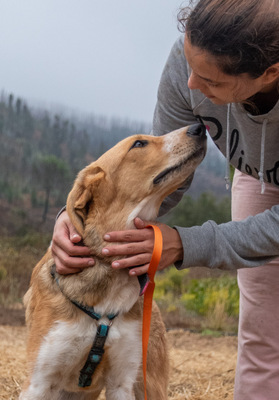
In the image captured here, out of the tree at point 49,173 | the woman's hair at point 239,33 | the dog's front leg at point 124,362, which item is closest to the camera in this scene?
the woman's hair at point 239,33

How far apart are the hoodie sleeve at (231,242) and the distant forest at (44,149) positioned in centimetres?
387

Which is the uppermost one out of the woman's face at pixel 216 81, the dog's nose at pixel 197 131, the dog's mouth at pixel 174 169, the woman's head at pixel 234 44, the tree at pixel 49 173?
the woman's head at pixel 234 44

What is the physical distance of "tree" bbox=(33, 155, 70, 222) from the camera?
6258 mm

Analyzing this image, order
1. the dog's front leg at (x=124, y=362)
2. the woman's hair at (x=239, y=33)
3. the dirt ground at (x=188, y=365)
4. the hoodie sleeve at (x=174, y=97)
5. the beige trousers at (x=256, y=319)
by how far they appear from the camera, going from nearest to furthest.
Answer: the woman's hair at (x=239, y=33)
the dog's front leg at (x=124, y=362)
the hoodie sleeve at (x=174, y=97)
the beige trousers at (x=256, y=319)
the dirt ground at (x=188, y=365)

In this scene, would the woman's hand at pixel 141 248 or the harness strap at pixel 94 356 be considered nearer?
the woman's hand at pixel 141 248

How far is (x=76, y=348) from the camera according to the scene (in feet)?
8.11

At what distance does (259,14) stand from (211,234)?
2.89 feet

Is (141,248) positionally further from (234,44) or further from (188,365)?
(188,365)

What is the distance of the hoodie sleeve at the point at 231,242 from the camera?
2234 mm

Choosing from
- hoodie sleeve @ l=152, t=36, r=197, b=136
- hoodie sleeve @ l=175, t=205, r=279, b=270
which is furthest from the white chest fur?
hoodie sleeve @ l=152, t=36, r=197, b=136

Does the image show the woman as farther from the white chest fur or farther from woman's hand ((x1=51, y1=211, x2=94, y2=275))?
the white chest fur

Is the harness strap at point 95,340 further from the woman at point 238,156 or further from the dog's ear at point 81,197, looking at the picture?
the dog's ear at point 81,197

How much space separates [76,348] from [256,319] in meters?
1.02

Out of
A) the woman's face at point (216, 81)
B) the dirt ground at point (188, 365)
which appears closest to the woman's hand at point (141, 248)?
the woman's face at point (216, 81)
